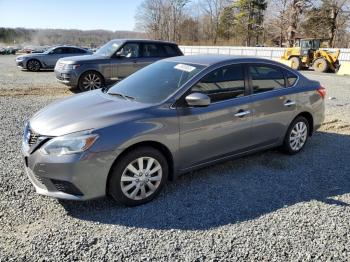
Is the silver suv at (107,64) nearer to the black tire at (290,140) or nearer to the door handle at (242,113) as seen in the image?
the black tire at (290,140)

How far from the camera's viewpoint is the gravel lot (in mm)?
2941

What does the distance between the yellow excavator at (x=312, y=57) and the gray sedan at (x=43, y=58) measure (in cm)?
1352

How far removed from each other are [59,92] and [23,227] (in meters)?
8.48

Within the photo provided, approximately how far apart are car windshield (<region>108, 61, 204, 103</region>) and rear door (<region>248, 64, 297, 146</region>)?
36.2 inches

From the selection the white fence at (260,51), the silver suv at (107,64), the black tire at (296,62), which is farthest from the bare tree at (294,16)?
the silver suv at (107,64)

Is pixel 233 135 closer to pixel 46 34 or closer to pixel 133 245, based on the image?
pixel 133 245

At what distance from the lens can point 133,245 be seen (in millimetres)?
3006

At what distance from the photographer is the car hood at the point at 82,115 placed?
3.39 m

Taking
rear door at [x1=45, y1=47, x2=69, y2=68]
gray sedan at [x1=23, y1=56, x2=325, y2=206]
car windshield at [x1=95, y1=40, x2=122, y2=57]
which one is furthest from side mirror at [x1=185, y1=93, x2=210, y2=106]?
rear door at [x1=45, y1=47, x2=69, y2=68]

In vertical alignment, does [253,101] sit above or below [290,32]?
below

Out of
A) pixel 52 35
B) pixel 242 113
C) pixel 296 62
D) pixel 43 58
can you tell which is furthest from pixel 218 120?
pixel 52 35

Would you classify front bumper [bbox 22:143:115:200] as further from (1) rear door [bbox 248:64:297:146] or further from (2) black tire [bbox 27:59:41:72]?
(2) black tire [bbox 27:59:41:72]

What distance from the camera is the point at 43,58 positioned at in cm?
1823

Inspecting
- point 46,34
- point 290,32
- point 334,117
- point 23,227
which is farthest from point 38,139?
point 46,34
